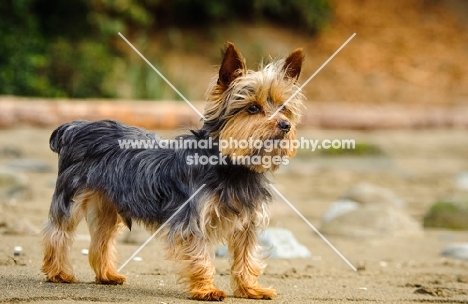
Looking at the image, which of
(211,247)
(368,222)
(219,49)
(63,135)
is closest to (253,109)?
(211,247)

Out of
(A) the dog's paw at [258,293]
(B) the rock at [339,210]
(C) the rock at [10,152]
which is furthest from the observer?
(C) the rock at [10,152]

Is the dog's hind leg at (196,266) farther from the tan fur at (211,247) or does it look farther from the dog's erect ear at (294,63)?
the dog's erect ear at (294,63)

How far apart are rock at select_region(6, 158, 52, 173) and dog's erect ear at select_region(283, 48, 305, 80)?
7171 mm

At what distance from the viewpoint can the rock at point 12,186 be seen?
10.6 metres

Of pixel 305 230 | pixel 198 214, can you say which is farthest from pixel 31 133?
pixel 198 214

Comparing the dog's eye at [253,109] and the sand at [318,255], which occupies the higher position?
the dog's eye at [253,109]

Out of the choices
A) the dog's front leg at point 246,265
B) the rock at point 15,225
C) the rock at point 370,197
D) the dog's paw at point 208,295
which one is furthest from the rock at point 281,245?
the rock at point 370,197

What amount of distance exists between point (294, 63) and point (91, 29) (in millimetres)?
14536

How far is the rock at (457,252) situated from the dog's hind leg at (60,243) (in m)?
4.11

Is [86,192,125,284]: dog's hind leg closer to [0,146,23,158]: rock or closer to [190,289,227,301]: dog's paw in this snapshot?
[190,289,227,301]: dog's paw

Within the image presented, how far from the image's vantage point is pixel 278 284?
695 centimetres

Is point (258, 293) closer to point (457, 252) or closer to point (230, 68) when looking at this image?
point (230, 68)

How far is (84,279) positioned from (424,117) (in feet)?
42.2

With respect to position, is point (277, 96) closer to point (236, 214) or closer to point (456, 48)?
point (236, 214)
